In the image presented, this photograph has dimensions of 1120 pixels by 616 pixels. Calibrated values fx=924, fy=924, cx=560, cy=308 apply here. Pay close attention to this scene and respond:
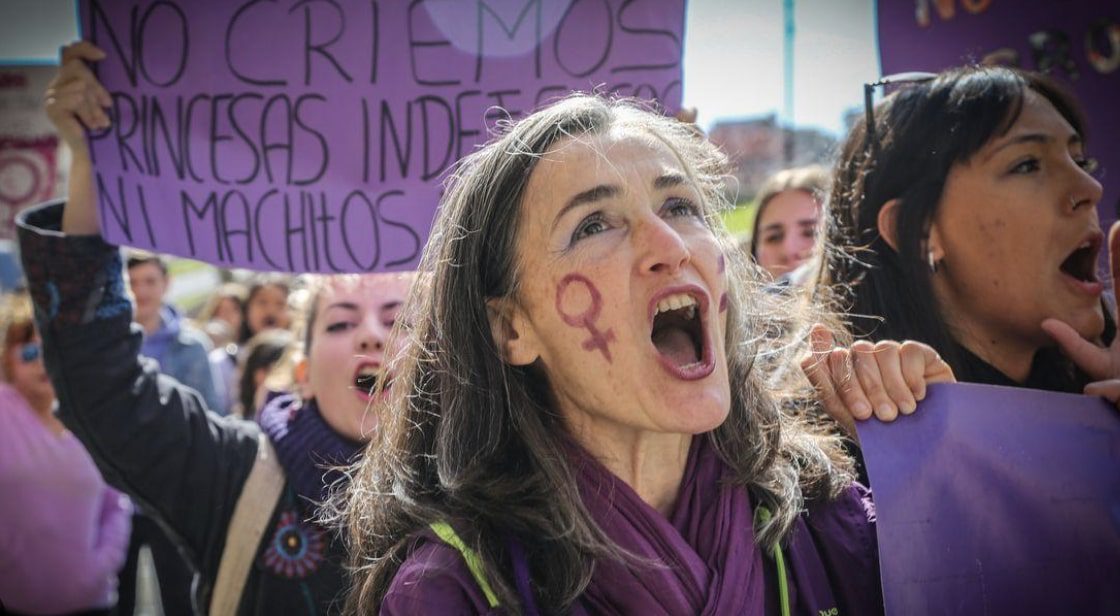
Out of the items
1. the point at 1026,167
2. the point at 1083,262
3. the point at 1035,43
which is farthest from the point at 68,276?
the point at 1035,43

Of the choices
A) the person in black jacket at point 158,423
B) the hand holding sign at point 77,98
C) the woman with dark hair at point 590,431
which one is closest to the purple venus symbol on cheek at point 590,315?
the woman with dark hair at point 590,431

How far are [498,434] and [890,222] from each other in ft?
3.47

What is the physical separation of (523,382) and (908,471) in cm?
69

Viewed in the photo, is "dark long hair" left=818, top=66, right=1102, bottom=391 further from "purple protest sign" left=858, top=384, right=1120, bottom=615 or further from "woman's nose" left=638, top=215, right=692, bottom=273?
"woman's nose" left=638, top=215, right=692, bottom=273

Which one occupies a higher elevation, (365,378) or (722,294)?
(722,294)

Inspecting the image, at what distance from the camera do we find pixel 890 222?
6.84ft

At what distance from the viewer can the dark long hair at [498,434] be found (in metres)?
1.50

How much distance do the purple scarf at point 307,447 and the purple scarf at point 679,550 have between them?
93 cm

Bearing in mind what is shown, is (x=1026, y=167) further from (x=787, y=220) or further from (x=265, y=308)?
(x=265, y=308)

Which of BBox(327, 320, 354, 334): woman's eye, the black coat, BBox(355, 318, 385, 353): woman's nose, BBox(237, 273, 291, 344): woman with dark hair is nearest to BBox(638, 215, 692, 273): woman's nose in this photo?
the black coat

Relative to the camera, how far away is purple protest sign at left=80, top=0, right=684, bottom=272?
2.55 m

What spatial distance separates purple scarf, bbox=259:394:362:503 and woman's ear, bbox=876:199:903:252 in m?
1.36

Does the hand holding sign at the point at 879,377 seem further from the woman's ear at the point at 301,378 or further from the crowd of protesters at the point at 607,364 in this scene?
the woman's ear at the point at 301,378

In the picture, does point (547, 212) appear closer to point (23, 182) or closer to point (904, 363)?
point (904, 363)
